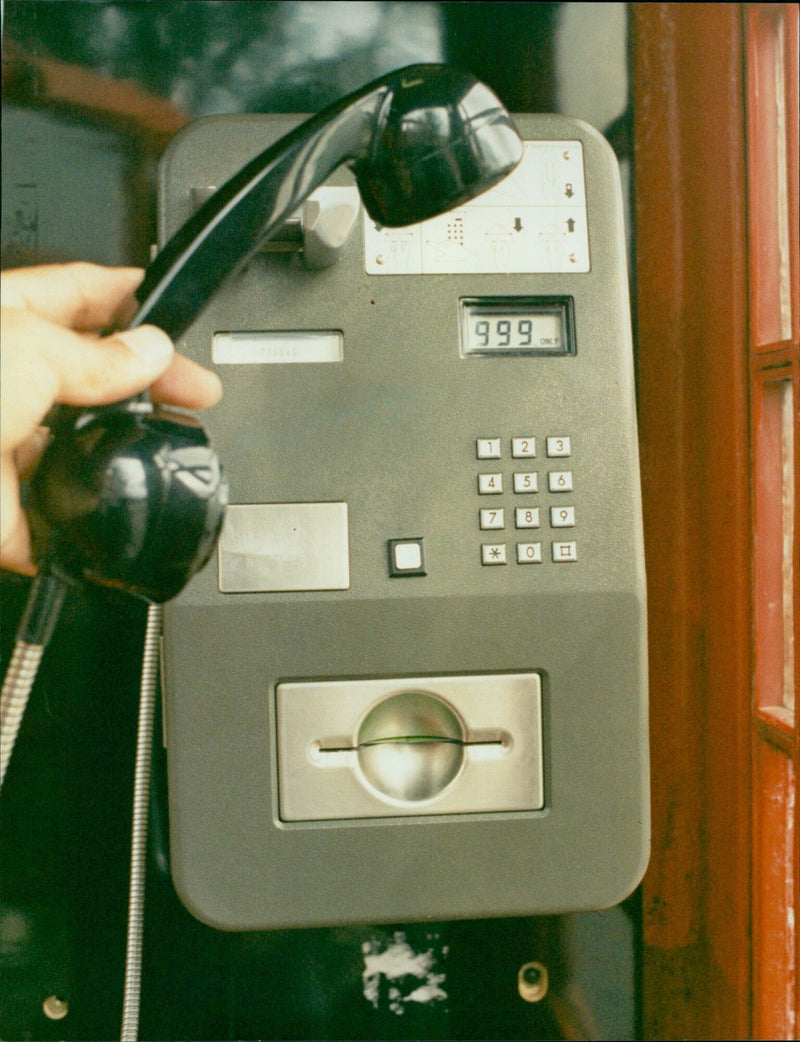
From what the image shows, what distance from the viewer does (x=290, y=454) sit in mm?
699

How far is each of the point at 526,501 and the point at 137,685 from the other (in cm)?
49

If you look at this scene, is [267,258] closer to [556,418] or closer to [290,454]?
[290,454]

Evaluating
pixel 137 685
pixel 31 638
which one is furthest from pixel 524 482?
pixel 137 685

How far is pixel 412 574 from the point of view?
0.70 m

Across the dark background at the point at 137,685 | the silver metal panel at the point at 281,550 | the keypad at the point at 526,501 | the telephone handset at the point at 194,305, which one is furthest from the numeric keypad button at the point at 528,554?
the dark background at the point at 137,685

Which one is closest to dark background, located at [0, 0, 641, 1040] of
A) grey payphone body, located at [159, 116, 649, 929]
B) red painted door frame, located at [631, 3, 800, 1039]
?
red painted door frame, located at [631, 3, 800, 1039]

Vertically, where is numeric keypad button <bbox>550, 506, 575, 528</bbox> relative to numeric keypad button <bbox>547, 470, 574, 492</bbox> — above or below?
below

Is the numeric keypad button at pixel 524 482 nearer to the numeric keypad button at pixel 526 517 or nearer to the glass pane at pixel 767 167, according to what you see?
the numeric keypad button at pixel 526 517

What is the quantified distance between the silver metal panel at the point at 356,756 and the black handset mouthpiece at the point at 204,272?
0.17 m

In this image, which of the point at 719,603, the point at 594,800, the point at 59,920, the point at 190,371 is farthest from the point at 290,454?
the point at 59,920

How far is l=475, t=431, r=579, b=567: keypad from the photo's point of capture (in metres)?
0.71

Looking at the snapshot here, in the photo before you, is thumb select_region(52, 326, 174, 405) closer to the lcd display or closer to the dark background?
the lcd display

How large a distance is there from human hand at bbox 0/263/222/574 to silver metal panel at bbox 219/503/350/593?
0.32 ft

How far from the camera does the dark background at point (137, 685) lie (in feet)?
3.10
